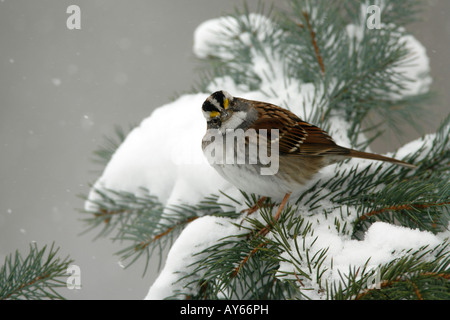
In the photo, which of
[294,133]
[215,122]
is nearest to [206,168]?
[215,122]

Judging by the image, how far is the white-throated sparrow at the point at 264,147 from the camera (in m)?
1.16

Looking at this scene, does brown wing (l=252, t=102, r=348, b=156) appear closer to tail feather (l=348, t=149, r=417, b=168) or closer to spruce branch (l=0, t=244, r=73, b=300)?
tail feather (l=348, t=149, r=417, b=168)

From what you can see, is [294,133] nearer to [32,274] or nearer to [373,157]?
[373,157]

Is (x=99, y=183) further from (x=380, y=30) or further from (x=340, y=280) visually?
(x=380, y=30)

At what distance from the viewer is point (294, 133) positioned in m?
1.32

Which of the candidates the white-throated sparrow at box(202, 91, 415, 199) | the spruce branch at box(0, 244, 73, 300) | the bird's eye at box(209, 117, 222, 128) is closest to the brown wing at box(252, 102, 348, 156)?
the white-throated sparrow at box(202, 91, 415, 199)

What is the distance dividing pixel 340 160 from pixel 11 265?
0.97 m

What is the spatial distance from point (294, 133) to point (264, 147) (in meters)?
0.12

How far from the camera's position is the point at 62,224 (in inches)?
147

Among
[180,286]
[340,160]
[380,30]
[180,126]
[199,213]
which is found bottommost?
[180,286]

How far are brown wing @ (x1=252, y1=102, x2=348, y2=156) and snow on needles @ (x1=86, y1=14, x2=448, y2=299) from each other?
6 centimetres

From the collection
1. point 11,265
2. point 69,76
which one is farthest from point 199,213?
point 69,76

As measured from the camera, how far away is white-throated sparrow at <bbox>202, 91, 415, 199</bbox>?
1160 millimetres
